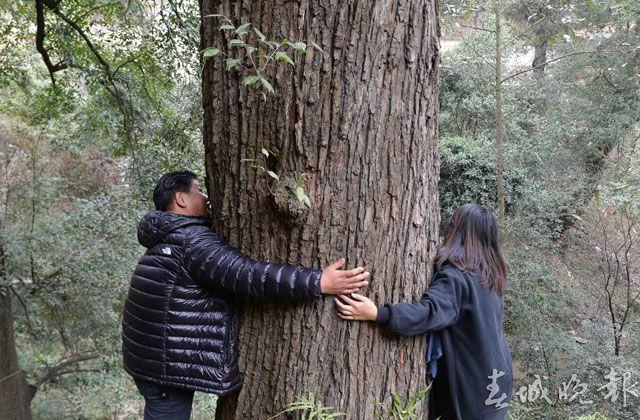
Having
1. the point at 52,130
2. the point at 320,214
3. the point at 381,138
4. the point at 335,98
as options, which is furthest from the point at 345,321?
the point at 52,130

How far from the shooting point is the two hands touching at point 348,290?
1709 millimetres

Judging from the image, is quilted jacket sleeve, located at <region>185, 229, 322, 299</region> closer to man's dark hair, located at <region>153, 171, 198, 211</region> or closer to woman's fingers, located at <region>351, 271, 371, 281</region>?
woman's fingers, located at <region>351, 271, 371, 281</region>

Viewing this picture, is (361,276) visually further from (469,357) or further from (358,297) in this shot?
(469,357)

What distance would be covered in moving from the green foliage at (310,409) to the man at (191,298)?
246mm

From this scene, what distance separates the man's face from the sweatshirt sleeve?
0.90 m

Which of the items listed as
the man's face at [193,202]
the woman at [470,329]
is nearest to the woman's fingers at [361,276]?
the woman at [470,329]

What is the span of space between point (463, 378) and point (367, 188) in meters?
0.93

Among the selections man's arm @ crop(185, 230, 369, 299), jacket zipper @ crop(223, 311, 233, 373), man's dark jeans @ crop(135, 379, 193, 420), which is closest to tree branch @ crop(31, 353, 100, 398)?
man's dark jeans @ crop(135, 379, 193, 420)

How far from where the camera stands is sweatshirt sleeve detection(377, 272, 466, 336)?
1772mm

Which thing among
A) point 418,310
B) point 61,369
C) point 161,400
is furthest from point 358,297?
point 61,369

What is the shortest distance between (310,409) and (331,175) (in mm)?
801

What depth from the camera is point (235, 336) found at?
6.23ft

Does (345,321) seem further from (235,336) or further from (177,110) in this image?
(177,110)

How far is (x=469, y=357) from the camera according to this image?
2.05m
